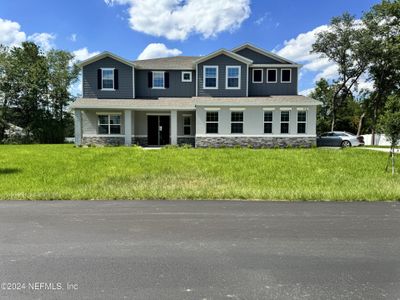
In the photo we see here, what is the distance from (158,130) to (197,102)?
409cm

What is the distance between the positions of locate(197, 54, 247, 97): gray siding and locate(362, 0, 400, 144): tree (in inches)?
595

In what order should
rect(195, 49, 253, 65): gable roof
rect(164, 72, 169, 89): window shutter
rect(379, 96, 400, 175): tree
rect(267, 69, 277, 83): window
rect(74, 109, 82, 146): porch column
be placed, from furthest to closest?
rect(267, 69, 277, 83): window < rect(164, 72, 169, 89): window shutter < rect(195, 49, 253, 65): gable roof < rect(74, 109, 82, 146): porch column < rect(379, 96, 400, 175): tree

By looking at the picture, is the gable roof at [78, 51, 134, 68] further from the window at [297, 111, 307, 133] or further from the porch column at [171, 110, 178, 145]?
the window at [297, 111, 307, 133]

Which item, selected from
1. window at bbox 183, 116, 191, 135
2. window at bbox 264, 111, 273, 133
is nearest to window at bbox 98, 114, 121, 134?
window at bbox 183, 116, 191, 135

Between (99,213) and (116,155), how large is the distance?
10.2 meters

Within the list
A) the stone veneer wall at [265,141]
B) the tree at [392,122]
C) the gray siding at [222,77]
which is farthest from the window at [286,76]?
the tree at [392,122]

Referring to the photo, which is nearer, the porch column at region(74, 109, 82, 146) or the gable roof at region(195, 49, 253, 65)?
the porch column at region(74, 109, 82, 146)

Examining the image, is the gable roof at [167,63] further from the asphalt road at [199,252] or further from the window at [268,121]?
the asphalt road at [199,252]

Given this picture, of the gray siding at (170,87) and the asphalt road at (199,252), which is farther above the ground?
the gray siding at (170,87)

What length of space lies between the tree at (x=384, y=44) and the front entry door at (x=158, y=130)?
66.0ft

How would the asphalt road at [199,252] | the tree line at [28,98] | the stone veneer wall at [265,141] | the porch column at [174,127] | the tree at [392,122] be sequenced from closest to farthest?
the asphalt road at [199,252]
the tree at [392,122]
the porch column at [174,127]
the stone veneer wall at [265,141]
the tree line at [28,98]

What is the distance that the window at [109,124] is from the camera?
23.9 m

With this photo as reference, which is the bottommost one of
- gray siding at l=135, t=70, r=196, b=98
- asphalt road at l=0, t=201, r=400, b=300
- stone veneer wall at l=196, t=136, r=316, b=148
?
asphalt road at l=0, t=201, r=400, b=300

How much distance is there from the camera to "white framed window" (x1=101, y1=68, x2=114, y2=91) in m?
24.8
